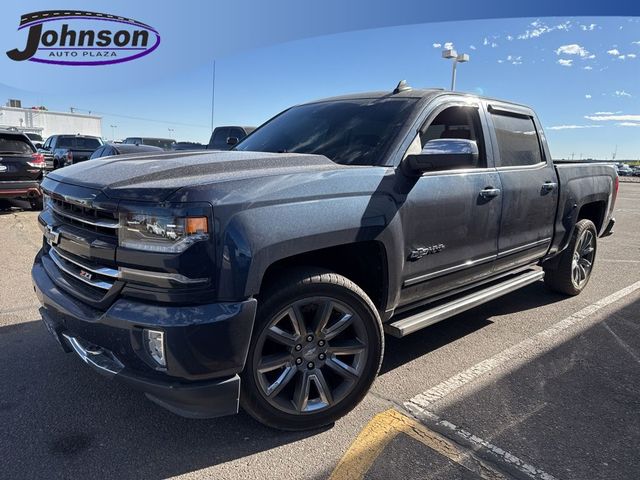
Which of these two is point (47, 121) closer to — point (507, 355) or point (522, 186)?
point (522, 186)

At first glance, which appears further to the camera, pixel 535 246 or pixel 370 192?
pixel 535 246

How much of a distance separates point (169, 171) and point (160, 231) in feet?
1.49

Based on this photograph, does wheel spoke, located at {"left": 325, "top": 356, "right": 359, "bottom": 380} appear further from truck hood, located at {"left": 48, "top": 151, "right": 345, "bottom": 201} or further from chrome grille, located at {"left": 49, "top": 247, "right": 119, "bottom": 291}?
chrome grille, located at {"left": 49, "top": 247, "right": 119, "bottom": 291}

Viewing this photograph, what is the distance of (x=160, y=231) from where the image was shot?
2.21 m

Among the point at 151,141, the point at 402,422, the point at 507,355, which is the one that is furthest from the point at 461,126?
the point at 151,141

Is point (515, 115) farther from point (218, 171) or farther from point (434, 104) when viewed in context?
point (218, 171)

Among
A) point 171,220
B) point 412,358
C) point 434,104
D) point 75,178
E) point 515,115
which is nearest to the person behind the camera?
point 171,220

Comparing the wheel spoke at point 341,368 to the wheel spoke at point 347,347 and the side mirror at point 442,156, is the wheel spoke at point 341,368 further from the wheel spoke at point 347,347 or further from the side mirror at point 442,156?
the side mirror at point 442,156

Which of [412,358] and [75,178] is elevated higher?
[75,178]

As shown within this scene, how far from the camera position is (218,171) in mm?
2539

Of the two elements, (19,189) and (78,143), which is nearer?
(19,189)

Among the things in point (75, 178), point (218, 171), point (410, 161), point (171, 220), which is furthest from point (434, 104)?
point (75, 178)

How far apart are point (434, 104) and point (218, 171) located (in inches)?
68.8

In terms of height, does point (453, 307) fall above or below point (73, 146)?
above
